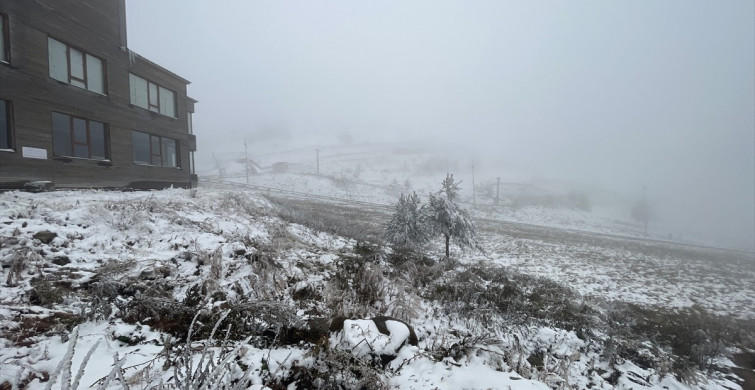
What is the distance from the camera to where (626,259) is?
20.2 metres

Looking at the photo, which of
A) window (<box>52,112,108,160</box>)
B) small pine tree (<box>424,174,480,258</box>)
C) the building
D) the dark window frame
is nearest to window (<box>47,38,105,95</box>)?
the building

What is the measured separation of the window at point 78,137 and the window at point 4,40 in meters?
2.21

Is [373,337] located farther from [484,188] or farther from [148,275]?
[484,188]

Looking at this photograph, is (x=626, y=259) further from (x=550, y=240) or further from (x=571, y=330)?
(x=571, y=330)

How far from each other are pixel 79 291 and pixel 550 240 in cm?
2818

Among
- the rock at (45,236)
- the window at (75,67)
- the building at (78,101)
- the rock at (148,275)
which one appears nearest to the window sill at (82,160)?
the building at (78,101)

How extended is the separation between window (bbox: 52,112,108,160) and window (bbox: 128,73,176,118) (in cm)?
276

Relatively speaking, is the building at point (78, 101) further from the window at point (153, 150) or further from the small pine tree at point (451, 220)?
the small pine tree at point (451, 220)

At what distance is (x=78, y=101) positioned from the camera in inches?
497

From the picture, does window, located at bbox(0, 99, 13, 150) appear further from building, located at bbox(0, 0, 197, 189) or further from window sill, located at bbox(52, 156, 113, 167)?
window sill, located at bbox(52, 156, 113, 167)

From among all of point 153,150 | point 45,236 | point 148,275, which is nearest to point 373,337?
point 148,275

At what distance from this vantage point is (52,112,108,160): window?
12047 mm

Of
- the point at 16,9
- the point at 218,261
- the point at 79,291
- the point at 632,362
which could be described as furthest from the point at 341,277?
the point at 16,9

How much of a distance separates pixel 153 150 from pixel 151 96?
3.17 meters
